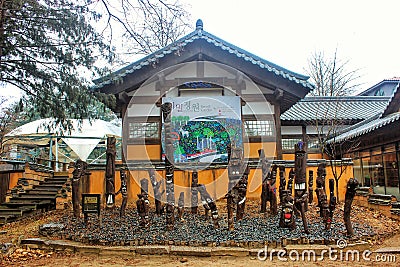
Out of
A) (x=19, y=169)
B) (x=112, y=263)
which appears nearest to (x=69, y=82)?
(x=112, y=263)

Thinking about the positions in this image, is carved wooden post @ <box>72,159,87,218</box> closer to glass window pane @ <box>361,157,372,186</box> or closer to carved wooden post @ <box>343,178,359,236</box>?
carved wooden post @ <box>343,178,359,236</box>

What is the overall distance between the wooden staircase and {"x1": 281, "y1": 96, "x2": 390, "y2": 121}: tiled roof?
9.18 meters

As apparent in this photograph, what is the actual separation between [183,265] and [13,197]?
700cm

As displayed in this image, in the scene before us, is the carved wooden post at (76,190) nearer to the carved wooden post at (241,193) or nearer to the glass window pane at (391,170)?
the carved wooden post at (241,193)

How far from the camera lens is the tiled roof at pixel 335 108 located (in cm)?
1484

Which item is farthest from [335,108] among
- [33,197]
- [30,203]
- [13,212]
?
[13,212]

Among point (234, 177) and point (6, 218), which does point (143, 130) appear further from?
point (234, 177)

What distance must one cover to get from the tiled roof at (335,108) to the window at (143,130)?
607 cm

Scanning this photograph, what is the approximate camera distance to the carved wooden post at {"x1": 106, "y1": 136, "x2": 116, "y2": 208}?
734 centimetres

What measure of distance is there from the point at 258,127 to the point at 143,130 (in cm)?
364

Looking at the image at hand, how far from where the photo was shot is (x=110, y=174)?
7.52 m

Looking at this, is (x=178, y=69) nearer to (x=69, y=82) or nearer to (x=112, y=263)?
(x=69, y=82)

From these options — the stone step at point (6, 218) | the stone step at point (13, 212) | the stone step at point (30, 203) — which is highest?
the stone step at point (30, 203)

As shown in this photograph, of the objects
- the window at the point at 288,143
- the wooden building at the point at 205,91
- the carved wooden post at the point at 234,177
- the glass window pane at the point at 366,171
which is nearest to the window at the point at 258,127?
the wooden building at the point at 205,91
